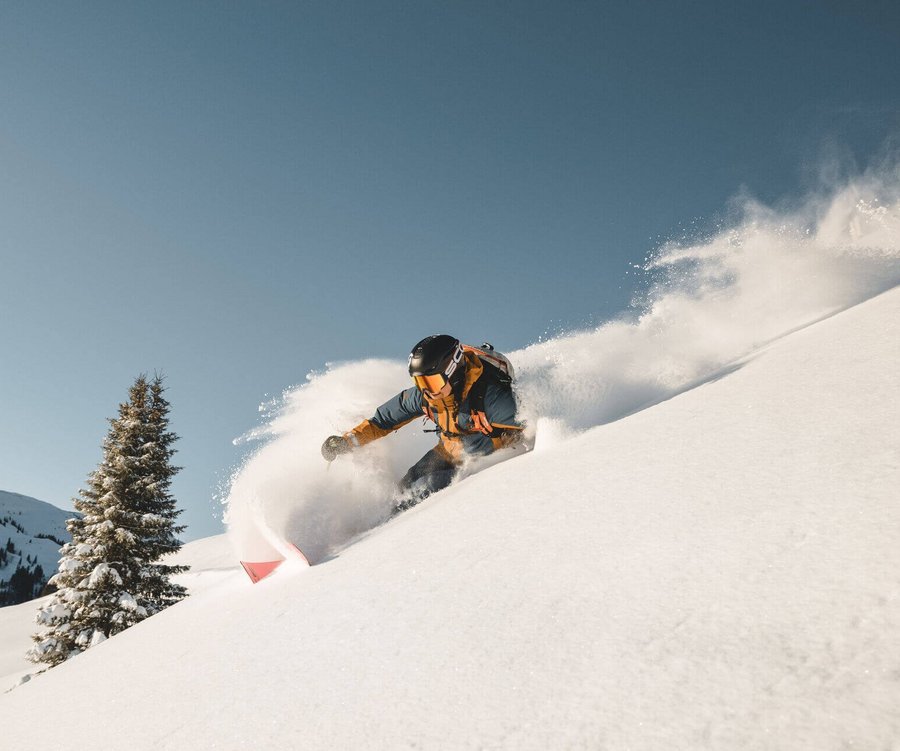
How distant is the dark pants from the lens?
546cm

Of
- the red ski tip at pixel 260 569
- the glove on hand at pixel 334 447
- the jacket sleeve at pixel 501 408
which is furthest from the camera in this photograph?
the glove on hand at pixel 334 447

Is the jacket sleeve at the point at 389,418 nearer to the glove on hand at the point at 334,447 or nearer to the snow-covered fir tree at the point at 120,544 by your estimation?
the glove on hand at the point at 334,447

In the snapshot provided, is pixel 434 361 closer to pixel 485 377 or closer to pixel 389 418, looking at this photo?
pixel 485 377

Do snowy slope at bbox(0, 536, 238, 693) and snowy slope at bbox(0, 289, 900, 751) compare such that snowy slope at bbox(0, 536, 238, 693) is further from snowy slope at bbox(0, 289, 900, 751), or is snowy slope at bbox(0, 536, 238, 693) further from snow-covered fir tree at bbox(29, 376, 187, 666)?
snowy slope at bbox(0, 289, 900, 751)

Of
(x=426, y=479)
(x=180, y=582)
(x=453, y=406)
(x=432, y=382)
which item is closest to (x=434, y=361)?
(x=432, y=382)

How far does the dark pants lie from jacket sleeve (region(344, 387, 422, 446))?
54 centimetres

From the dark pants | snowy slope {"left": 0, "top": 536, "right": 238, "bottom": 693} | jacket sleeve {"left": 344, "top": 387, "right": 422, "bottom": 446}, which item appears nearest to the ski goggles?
jacket sleeve {"left": 344, "top": 387, "right": 422, "bottom": 446}

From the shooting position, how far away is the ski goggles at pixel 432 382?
16.2ft

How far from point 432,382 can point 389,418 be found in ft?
4.10

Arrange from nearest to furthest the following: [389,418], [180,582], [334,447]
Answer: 1. [334,447]
2. [389,418]
3. [180,582]

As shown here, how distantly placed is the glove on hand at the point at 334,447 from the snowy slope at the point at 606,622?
8.05 feet

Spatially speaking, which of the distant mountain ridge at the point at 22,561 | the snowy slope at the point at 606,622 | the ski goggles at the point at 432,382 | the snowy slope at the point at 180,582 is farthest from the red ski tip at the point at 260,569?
the distant mountain ridge at the point at 22,561

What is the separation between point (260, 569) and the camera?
12.9ft

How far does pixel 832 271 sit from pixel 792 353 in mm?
4393
